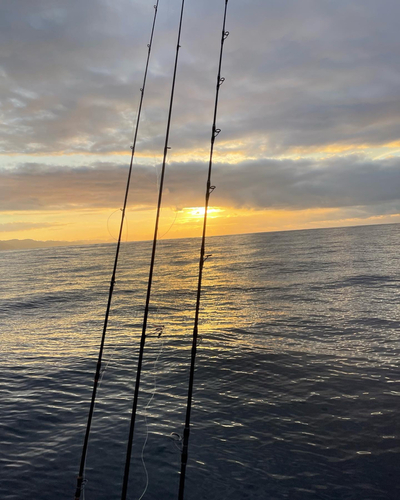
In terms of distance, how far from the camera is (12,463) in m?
6.97

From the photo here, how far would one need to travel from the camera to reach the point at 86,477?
6.61 metres

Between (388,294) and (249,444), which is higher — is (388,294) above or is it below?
above

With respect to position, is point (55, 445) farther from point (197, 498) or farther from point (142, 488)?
point (197, 498)

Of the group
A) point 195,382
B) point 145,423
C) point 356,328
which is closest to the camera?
point 145,423

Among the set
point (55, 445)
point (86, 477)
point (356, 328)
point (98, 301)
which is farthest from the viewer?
point (98, 301)

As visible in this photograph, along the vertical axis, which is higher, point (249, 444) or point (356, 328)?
point (356, 328)

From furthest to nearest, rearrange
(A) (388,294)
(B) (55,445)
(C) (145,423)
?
(A) (388,294) < (C) (145,423) < (B) (55,445)

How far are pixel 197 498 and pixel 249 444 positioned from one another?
6.14ft

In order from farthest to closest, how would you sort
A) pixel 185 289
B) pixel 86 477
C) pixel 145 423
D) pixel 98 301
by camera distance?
pixel 185 289 → pixel 98 301 → pixel 145 423 → pixel 86 477

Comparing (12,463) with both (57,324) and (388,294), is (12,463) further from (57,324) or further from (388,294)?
(388,294)

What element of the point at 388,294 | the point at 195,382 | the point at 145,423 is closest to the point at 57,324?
the point at 195,382

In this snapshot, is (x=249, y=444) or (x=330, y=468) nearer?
(x=330, y=468)

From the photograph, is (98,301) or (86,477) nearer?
(86,477)

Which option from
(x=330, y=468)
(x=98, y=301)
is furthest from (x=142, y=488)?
(x=98, y=301)
